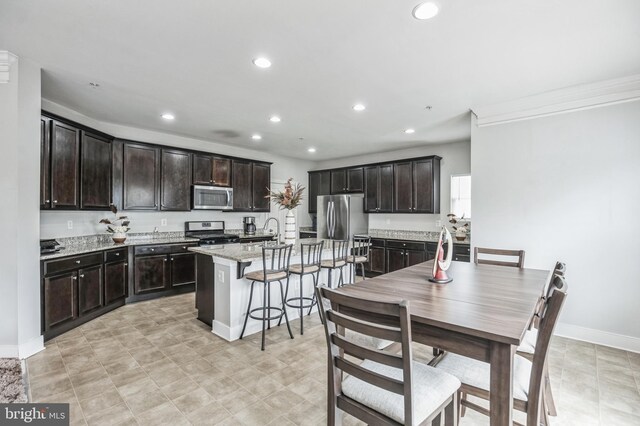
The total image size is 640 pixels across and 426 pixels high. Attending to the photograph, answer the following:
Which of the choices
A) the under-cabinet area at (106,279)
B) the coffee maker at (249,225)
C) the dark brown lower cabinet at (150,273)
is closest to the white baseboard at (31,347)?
the under-cabinet area at (106,279)

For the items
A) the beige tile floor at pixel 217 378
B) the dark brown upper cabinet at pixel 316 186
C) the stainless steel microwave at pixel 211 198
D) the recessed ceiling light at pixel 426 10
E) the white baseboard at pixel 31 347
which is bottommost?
the beige tile floor at pixel 217 378

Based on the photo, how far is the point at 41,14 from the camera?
2082 mm

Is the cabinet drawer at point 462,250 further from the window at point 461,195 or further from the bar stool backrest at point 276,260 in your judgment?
the bar stool backrest at point 276,260

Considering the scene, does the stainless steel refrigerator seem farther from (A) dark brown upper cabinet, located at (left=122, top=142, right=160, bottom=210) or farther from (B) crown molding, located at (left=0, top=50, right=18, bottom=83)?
(B) crown molding, located at (left=0, top=50, right=18, bottom=83)

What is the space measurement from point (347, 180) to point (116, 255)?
4.54 meters

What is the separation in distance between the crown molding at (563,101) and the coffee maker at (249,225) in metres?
4.30

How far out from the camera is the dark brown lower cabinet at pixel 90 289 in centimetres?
350

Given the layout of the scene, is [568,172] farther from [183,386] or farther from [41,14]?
[41,14]

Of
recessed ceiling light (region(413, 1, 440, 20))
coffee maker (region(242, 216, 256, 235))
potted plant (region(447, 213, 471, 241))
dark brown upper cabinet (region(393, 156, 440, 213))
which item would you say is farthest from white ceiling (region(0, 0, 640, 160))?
coffee maker (region(242, 216, 256, 235))

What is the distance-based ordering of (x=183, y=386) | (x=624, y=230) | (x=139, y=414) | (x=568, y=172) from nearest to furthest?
(x=139, y=414) → (x=183, y=386) → (x=624, y=230) → (x=568, y=172)

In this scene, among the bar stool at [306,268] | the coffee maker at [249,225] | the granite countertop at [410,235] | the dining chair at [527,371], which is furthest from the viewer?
the coffee maker at [249,225]

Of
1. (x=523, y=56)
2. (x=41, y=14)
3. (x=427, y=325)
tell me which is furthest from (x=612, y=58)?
(x=41, y=14)

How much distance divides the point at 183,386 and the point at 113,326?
1.81 m

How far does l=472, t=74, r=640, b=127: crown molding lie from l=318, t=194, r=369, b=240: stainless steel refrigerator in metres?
3.08
